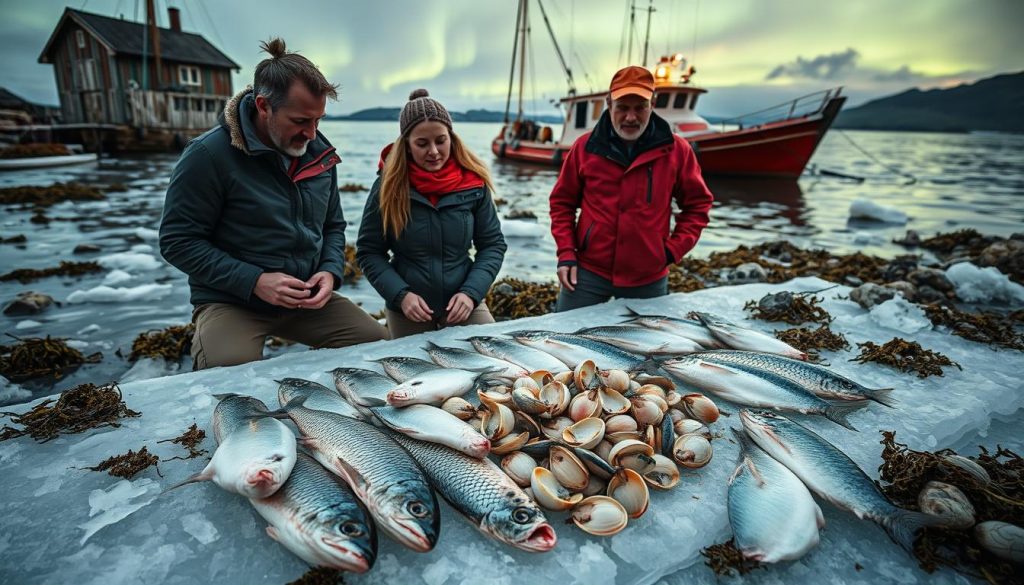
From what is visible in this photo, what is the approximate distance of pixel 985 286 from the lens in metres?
5.50

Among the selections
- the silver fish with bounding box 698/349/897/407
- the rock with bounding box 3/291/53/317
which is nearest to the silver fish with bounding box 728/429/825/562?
the silver fish with bounding box 698/349/897/407

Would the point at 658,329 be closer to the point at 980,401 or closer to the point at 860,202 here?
the point at 980,401

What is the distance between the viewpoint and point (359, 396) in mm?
→ 2215

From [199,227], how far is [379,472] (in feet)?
7.61

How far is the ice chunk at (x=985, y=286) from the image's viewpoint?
526cm

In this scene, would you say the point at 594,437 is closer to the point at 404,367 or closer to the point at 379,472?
the point at 379,472

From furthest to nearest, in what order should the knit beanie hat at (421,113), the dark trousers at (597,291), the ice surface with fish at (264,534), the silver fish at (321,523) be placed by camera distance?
1. the dark trousers at (597,291)
2. the knit beanie hat at (421,113)
3. the ice surface with fish at (264,534)
4. the silver fish at (321,523)

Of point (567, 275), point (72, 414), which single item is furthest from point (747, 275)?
point (72, 414)

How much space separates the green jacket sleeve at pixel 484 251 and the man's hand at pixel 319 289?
92 cm

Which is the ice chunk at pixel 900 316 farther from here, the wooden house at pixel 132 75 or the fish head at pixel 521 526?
the wooden house at pixel 132 75

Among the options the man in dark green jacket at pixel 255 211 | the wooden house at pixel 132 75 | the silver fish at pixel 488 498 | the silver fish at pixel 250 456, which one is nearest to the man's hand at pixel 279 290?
the man in dark green jacket at pixel 255 211

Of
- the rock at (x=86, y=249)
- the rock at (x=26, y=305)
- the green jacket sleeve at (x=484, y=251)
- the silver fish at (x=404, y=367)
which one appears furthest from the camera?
the rock at (x=86, y=249)

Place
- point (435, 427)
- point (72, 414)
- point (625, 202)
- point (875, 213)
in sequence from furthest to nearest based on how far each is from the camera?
point (875, 213) → point (625, 202) → point (72, 414) → point (435, 427)

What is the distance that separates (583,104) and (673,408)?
76.7 ft
